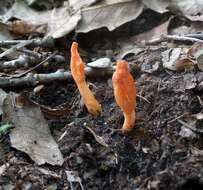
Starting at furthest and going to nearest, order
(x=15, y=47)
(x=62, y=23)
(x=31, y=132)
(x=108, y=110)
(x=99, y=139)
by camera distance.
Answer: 1. (x=62, y=23)
2. (x=15, y=47)
3. (x=108, y=110)
4. (x=31, y=132)
5. (x=99, y=139)

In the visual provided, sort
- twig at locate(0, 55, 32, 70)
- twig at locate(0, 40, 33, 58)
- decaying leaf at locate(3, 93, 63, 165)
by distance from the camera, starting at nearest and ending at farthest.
→ decaying leaf at locate(3, 93, 63, 165), twig at locate(0, 55, 32, 70), twig at locate(0, 40, 33, 58)

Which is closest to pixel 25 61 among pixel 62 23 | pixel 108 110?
pixel 62 23

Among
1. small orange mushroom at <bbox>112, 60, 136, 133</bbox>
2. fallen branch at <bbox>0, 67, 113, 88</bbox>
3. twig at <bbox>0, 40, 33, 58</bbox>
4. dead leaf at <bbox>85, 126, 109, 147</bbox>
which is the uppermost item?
small orange mushroom at <bbox>112, 60, 136, 133</bbox>

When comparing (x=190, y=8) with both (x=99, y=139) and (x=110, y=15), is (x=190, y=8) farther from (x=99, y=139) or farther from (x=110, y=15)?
(x=99, y=139)

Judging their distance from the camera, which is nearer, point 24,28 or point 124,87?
point 124,87

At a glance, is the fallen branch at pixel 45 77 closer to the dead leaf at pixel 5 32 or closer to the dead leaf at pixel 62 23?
the dead leaf at pixel 62 23

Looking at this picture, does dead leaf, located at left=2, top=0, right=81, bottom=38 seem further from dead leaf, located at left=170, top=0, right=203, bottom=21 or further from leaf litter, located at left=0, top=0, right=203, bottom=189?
dead leaf, located at left=170, top=0, right=203, bottom=21

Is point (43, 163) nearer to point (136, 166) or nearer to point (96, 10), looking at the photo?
point (136, 166)

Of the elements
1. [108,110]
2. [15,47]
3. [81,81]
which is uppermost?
[81,81]

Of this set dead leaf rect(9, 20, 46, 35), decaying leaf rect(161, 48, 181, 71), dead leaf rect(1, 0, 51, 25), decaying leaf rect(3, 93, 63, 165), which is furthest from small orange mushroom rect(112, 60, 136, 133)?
dead leaf rect(1, 0, 51, 25)
